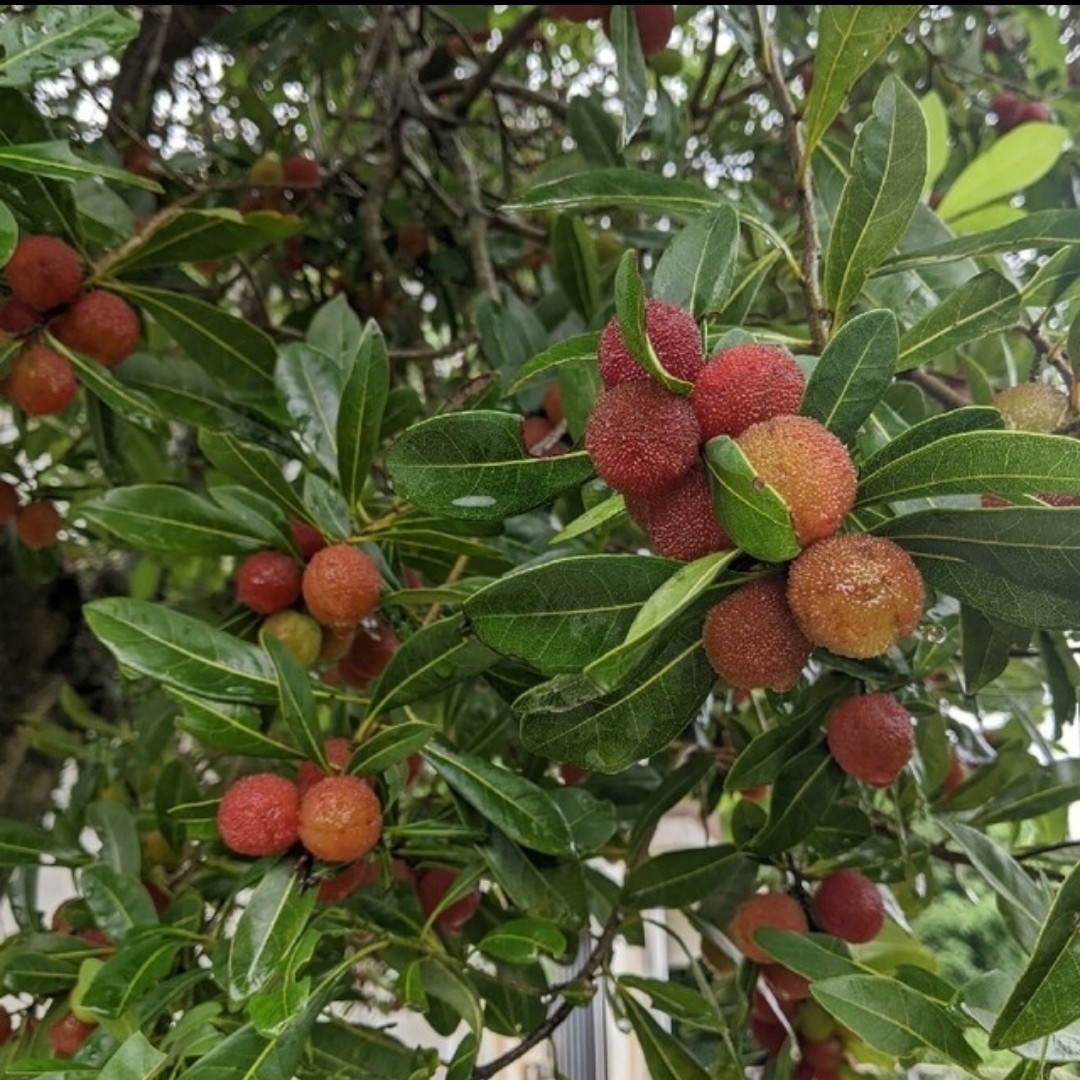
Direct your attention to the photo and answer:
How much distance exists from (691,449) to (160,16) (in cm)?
155

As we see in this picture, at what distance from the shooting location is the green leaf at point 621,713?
0.58 metres

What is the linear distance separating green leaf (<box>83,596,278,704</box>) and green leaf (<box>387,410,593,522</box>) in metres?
0.26

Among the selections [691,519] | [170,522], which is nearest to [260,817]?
[170,522]

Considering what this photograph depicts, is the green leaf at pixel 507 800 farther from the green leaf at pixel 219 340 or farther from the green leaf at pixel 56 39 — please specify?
the green leaf at pixel 56 39

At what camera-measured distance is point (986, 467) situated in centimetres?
51

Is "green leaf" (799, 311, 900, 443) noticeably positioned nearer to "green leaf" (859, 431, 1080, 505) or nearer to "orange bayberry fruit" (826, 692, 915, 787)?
"green leaf" (859, 431, 1080, 505)

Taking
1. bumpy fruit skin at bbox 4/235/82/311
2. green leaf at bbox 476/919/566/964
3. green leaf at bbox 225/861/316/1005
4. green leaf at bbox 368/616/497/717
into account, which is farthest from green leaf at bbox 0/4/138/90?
green leaf at bbox 476/919/566/964

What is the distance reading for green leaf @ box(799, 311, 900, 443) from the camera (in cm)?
Answer: 53

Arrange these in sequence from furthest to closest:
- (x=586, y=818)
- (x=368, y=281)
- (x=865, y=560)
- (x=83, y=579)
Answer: (x=83, y=579)
(x=368, y=281)
(x=586, y=818)
(x=865, y=560)

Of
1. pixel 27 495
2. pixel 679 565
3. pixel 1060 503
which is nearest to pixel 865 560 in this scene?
pixel 679 565

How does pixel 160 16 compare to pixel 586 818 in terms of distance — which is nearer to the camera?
pixel 586 818

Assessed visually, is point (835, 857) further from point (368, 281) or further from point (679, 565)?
point (368, 281)

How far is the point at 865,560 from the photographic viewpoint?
500 millimetres

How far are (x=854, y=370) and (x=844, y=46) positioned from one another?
34 cm
